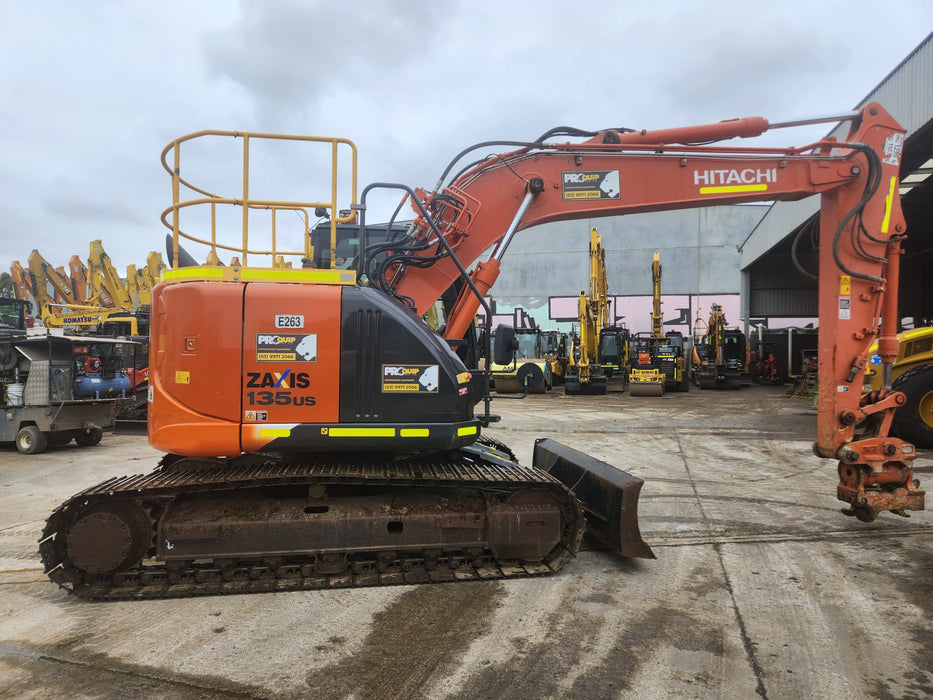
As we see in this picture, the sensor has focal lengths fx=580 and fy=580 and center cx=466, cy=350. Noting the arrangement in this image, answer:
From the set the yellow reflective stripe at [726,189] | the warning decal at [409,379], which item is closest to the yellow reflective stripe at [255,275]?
the warning decal at [409,379]

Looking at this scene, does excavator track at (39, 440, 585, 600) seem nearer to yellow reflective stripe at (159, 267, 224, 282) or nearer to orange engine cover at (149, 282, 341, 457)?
orange engine cover at (149, 282, 341, 457)

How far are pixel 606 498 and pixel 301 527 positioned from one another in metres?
2.45

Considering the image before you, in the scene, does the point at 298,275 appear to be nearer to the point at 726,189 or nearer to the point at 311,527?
the point at 311,527

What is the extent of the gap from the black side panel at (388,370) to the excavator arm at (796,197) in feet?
2.89

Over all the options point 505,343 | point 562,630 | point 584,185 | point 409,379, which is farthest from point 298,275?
point 562,630

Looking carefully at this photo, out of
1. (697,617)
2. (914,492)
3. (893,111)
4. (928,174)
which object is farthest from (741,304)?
(697,617)

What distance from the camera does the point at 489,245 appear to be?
520 centimetres

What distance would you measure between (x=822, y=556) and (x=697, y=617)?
190cm

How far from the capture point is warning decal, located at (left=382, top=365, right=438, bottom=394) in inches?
166

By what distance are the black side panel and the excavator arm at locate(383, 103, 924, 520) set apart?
88 cm

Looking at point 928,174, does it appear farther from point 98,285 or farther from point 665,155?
point 98,285

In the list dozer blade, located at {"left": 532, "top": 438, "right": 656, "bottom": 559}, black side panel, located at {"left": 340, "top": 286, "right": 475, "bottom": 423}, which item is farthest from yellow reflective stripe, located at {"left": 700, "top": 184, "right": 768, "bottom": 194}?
black side panel, located at {"left": 340, "top": 286, "right": 475, "bottom": 423}

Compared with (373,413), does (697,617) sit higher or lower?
lower

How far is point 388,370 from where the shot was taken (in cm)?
421
